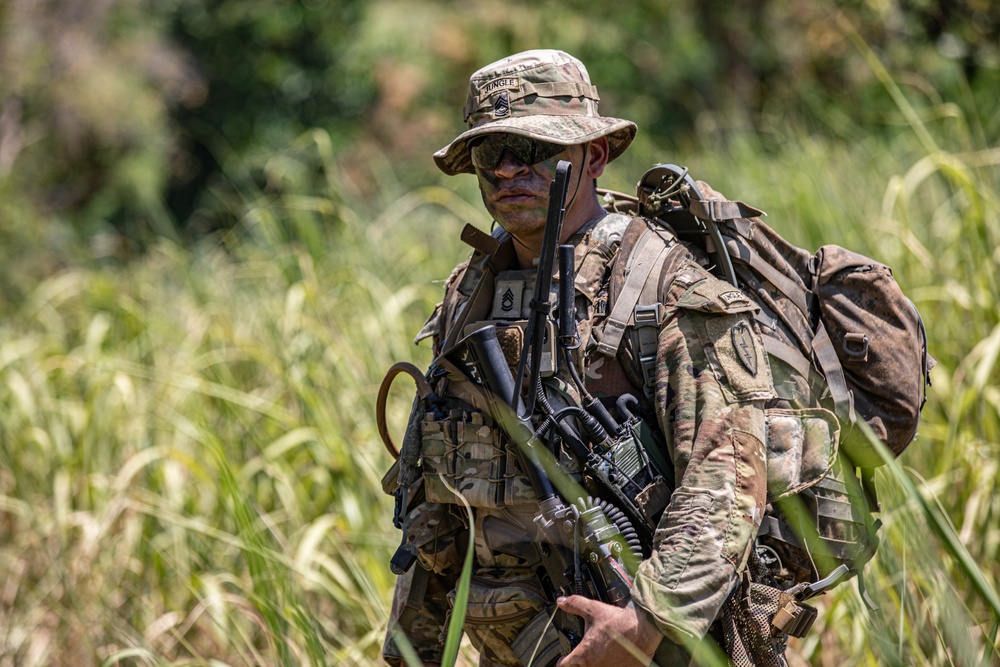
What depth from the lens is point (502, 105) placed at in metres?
Result: 2.04

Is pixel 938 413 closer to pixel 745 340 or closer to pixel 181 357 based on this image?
pixel 745 340

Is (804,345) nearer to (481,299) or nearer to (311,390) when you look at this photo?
(481,299)

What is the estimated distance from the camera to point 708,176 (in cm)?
495

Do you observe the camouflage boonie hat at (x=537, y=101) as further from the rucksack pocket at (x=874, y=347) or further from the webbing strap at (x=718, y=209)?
the rucksack pocket at (x=874, y=347)

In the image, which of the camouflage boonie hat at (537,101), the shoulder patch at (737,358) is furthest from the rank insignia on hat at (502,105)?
the shoulder patch at (737,358)

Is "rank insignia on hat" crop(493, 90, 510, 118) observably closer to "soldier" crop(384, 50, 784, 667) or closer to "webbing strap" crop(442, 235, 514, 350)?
"soldier" crop(384, 50, 784, 667)

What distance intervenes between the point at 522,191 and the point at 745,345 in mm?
513

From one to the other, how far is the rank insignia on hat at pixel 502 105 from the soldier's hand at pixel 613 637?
3.06 ft

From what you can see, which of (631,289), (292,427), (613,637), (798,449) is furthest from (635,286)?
(292,427)

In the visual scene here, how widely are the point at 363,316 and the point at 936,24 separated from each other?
366 cm

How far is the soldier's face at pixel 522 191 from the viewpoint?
6.59ft

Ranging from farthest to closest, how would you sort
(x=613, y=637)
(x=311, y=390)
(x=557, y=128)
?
(x=311, y=390)
(x=557, y=128)
(x=613, y=637)

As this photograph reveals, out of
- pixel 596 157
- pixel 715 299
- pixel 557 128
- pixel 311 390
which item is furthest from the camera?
pixel 311 390

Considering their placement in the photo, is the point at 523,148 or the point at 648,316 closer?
the point at 648,316
